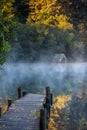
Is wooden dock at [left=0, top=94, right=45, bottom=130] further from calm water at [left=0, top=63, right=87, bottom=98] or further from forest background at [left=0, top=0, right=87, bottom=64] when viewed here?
forest background at [left=0, top=0, right=87, bottom=64]

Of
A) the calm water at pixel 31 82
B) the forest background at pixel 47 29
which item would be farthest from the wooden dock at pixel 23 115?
the forest background at pixel 47 29

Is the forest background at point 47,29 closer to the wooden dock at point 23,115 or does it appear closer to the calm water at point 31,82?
the calm water at point 31,82

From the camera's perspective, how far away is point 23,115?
2102 cm

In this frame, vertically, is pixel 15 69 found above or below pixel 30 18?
below

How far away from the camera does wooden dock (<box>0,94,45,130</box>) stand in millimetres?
18859

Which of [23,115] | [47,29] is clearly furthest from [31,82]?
[47,29]

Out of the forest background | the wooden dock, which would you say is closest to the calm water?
the forest background

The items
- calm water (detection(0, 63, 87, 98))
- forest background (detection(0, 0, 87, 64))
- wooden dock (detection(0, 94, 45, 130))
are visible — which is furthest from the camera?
forest background (detection(0, 0, 87, 64))

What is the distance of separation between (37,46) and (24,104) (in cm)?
4222

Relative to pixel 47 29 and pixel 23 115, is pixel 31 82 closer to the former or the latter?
pixel 23 115

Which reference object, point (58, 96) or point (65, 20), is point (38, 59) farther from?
point (58, 96)

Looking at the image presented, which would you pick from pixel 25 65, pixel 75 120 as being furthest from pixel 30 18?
pixel 75 120

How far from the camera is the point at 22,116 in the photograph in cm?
2078

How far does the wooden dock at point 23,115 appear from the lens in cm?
1886
